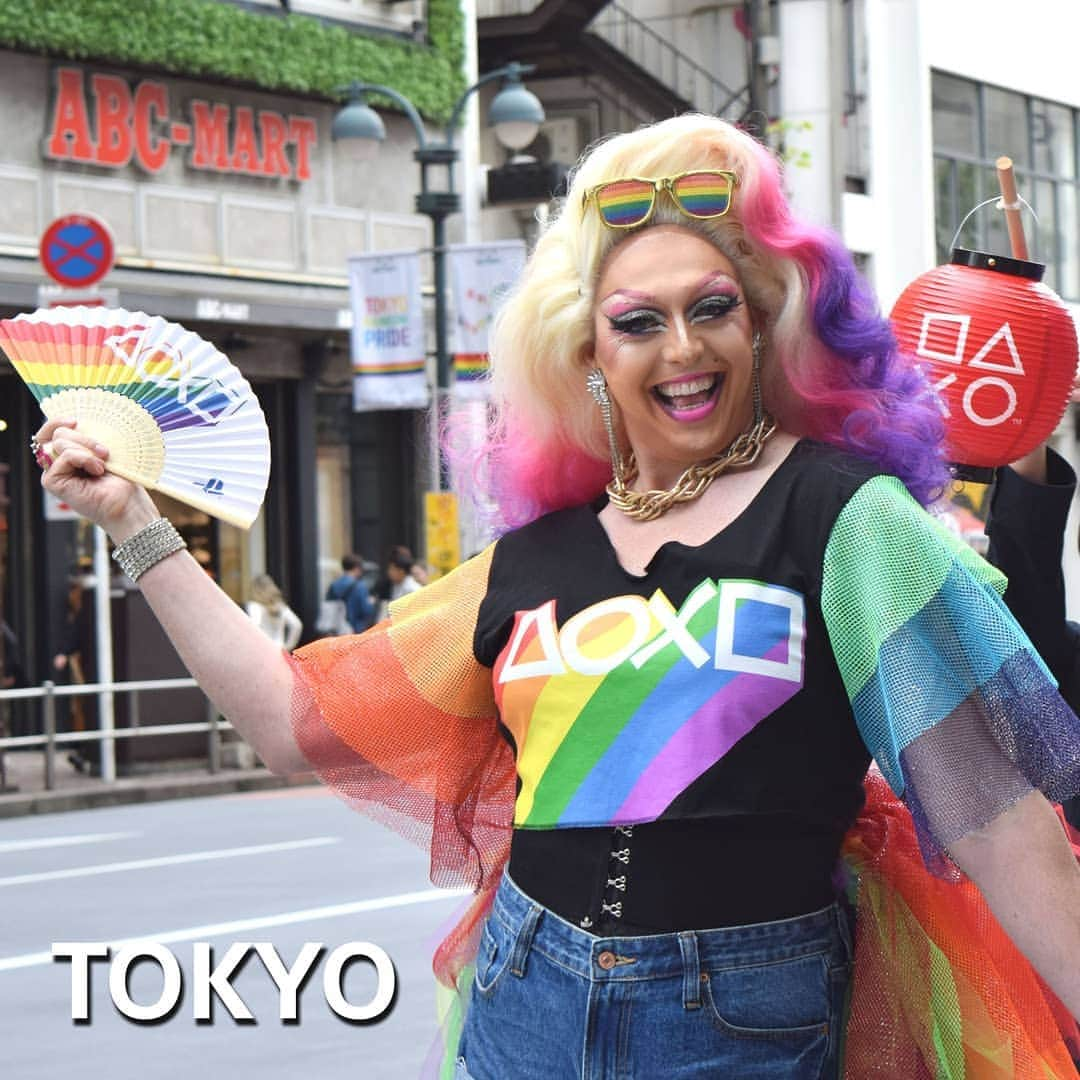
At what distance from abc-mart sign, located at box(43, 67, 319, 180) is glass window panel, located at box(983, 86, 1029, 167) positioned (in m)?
13.3

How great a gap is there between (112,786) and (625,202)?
14166 millimetres

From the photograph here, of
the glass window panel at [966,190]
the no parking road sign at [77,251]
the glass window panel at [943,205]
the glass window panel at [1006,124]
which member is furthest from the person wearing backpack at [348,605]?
the glass window panel at [1006,124]

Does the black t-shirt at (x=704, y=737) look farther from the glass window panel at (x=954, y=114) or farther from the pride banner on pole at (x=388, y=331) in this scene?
the glass window panel at (x=954, y=114)

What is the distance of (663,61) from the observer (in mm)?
32156

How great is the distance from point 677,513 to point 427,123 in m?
23.4

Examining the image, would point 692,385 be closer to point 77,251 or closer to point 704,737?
point 704,737

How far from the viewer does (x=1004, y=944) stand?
2842 millimetres

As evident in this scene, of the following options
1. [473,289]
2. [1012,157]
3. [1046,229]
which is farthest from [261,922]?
[1046,229]

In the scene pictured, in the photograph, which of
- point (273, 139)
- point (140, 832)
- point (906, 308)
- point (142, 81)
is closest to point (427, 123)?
point (273, 139)

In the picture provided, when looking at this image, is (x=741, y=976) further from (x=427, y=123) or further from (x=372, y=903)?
(x=427, y=123)

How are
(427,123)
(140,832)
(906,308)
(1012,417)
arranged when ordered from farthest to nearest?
(427,123), (140,832), (906,308), (1012,417)

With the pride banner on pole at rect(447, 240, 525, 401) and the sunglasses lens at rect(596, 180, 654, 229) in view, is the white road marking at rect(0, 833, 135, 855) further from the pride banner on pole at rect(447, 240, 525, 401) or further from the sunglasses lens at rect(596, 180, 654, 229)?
the sunglasses lens at rect(596, 180, 654, 229)

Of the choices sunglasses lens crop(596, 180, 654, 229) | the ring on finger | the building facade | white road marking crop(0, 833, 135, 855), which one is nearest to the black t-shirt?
sunglasses lens crop(596, 180, 654, 229)

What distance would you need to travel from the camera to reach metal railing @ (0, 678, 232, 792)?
16.3 m
